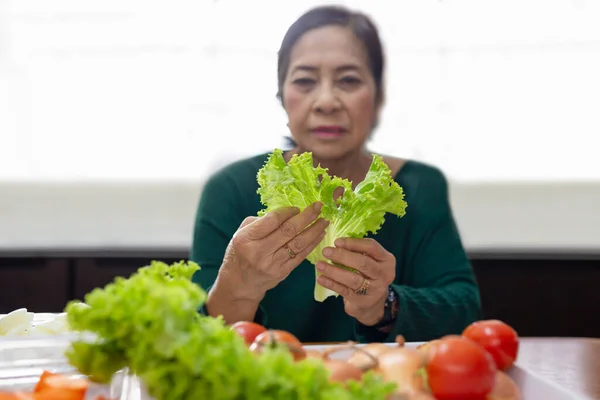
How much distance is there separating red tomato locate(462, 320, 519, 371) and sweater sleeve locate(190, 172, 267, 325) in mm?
846

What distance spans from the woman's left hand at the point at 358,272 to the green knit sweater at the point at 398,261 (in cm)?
16

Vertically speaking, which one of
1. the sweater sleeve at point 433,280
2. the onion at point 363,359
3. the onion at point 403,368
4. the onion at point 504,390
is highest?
the onion at point 363,359

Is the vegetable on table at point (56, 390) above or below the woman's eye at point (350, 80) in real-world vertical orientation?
below

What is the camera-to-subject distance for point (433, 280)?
74.4 inches

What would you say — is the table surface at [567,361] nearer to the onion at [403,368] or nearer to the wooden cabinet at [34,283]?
the onion at [403,368]

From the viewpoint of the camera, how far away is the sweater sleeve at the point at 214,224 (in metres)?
1.83

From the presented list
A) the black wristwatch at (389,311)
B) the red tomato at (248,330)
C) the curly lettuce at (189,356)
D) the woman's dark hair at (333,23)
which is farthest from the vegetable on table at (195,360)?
the woman's dark hair at (333,23)

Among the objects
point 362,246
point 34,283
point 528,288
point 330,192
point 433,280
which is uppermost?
point 330,192

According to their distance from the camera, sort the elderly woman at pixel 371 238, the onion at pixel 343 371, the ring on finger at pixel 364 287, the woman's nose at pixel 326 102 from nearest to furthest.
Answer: the onion at pixel 343 371, the ring on finger at pixel 364 287, the elderly woman at pixel 371 238, the woman's nose at pixel 326 102

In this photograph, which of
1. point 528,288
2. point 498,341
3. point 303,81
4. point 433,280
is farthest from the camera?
point 528,288

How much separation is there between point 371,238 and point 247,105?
1.54 metres

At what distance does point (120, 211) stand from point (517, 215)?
1.68m

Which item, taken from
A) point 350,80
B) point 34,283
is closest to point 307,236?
point 350,80

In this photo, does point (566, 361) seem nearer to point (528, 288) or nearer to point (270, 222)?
point (270, 222)
